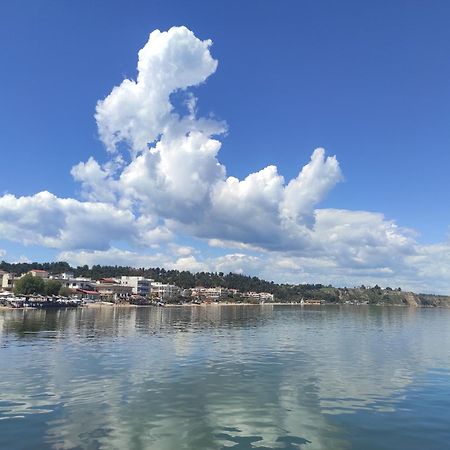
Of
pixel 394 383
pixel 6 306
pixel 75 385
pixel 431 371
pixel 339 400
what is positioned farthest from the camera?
pixel 6 306

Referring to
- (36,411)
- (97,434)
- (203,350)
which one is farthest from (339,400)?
(203,350)

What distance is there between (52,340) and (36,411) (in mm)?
42502

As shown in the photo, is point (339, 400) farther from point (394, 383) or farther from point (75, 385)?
point (75, 385)

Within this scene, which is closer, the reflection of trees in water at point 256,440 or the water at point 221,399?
the reflection of trees in water at point 256,440

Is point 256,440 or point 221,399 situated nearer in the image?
point 256,440

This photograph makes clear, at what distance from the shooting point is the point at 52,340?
67875mm

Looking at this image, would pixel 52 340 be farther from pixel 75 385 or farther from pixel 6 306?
pixel 6 306

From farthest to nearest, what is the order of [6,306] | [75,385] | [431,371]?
1. [6,306]
2. [431,371]
3. [75,385]

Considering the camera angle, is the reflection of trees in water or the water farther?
the water

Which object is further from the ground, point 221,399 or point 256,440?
point 221,399

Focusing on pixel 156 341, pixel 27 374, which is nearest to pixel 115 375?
pixel 27 374

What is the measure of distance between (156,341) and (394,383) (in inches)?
1555

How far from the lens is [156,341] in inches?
2739

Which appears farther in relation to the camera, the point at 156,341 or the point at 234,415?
the point at 156,341
